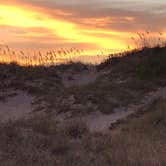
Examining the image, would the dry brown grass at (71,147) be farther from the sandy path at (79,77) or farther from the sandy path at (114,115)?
the sandy path at (79,77)

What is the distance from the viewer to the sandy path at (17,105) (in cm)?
2053

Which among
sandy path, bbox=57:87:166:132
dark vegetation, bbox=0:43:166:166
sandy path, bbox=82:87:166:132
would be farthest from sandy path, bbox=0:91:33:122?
sandy path, bbox=82:87:166:132

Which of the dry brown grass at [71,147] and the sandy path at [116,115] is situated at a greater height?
the dry brown grass at [71,147]

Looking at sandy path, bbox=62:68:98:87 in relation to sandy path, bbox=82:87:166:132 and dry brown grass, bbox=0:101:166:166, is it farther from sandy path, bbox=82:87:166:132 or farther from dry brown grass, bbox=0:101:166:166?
dry brown grass, bbox=0:101:166:166

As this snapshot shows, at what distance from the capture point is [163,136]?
13.0 m

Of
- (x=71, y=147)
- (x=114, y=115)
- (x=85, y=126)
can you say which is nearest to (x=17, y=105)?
(x=114, y=115)

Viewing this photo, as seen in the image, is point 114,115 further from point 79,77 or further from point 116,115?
point 79,77

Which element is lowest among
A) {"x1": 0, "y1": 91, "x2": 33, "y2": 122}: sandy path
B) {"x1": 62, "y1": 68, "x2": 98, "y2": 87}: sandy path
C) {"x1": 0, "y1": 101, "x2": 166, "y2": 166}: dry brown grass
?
{"x1": 0, "y1": 91, "x2": 33, "y2": 122}: sandy path

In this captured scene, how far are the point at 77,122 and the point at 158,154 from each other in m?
3.11

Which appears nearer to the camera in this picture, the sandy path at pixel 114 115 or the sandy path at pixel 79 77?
the sandy path at pixel 114 115

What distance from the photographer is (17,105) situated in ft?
71.0

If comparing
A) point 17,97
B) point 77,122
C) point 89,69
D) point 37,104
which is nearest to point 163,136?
point 77,122

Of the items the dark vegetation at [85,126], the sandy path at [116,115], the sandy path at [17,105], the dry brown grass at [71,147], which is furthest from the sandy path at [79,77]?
the dry brown grass at [71,147]

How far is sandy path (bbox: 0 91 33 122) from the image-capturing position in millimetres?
20528
